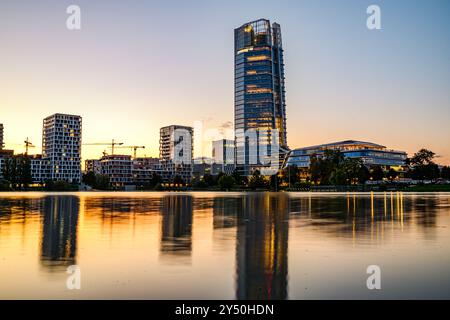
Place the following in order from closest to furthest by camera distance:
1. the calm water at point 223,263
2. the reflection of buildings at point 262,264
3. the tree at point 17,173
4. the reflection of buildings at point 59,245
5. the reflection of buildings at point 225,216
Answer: the reflection of buildings at point 262,264, the calm water at point 223,263, the reflection of buildings at point 59,245, the reflection of buildings at point 225,216, the tree at point 17,173

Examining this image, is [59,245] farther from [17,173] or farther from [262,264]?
[17,173]

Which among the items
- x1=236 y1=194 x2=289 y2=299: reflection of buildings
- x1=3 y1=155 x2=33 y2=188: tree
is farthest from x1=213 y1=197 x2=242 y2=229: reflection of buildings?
x1=3 y1=155 x2=33 y2=188: tree

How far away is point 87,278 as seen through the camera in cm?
928

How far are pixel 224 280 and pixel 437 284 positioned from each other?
4477 mm

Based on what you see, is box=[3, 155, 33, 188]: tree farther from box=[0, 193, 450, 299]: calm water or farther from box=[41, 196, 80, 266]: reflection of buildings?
box=[0, 193, 450, 299]: calm water

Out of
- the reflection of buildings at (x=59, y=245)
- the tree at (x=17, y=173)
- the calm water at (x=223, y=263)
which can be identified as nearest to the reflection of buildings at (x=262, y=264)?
the calm water at (x=223, y=263)

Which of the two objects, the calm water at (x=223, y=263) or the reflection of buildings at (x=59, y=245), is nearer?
the calm water at (x=223, y=263)

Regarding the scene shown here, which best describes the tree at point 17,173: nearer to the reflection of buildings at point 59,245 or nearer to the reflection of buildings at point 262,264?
the reflection of buildings at point 59,245

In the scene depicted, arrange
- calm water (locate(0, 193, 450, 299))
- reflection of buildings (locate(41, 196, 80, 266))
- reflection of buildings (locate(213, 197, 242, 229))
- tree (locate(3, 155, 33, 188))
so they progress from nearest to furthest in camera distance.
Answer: calm water (locate(0, 193, 450, 299))
reflection of buildings (locate(41, 196, 80, 266))
reflection of buildings (locate(213, 197, 242, 229))
tree (locate(3, 155, 33, 188))

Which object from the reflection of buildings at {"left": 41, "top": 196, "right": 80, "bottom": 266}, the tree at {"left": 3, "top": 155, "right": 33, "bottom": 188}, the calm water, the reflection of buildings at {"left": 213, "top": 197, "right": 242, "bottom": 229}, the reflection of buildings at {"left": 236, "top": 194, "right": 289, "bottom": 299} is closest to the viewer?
the reflection of buildings at {"left": 236, "top": 194, "right": 289, "bottom": 299}

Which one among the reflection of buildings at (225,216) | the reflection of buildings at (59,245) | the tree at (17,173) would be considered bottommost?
the reflection of buildings at (225,216)

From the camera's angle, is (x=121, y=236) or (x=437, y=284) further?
(x=121, y=236)
